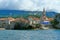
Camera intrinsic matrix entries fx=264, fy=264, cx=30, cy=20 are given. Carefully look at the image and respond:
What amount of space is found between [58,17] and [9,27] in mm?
13119

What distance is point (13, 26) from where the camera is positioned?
6688 cm

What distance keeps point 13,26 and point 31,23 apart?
5.15 metres

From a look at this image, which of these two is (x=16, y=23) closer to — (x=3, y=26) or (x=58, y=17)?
(x=3, y=26)

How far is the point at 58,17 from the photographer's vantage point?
69.4m

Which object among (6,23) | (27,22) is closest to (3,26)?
(6,23)

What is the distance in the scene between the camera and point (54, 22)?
226 ft

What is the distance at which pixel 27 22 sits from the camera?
66.6m

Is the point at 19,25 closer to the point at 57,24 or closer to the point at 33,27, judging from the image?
the point at 33,27

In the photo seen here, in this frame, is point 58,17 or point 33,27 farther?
point 58,17

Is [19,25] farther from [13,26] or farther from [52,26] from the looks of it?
[52,26]

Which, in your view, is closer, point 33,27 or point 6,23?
point 33,27

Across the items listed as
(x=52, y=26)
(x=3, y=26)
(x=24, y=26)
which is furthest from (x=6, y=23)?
(x=52, y=26)

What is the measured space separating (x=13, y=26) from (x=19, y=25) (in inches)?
62.4

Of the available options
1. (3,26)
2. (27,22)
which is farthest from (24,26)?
(3,26)
